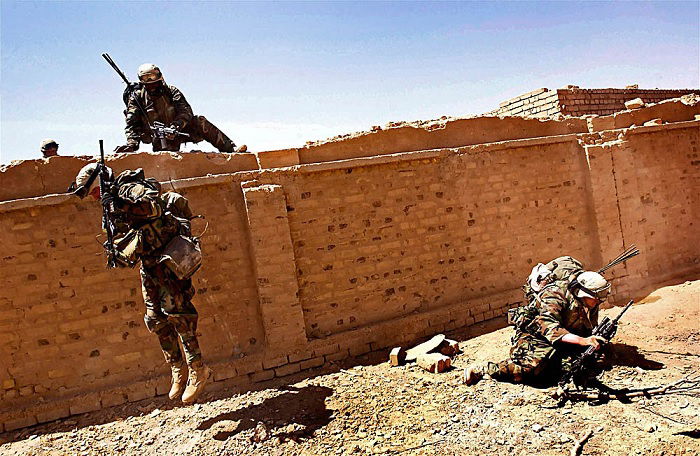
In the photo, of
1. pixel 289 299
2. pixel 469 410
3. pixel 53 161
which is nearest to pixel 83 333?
pixel 53 161

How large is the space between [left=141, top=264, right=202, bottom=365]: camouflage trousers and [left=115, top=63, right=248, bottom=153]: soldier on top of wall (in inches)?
106

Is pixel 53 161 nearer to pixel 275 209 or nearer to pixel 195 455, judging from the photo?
pixel 275 209

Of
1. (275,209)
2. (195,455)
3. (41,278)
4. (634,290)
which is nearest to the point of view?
(195,455)

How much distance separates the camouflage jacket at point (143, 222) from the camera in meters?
4.26

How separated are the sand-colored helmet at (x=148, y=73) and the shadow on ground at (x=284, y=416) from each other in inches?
184

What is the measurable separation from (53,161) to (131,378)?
2651 mm

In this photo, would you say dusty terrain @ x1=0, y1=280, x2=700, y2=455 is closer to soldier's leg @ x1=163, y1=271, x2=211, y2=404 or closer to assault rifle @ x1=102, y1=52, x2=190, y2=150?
soldier's leg @ x1=163, y1=271, x2=211, y2=404

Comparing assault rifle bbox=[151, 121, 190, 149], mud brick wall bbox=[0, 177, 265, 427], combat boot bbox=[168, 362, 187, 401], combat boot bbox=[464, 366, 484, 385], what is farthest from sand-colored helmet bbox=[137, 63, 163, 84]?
combat boot bbox=[464, 366, 484, 385]

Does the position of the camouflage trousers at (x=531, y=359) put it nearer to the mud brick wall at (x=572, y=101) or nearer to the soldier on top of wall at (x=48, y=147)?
the mud brick wall at (x=572, y=101)

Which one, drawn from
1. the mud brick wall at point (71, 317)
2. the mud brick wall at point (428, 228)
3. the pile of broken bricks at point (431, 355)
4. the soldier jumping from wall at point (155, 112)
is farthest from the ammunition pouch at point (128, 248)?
the pile of broken bricks at point (431, 355)

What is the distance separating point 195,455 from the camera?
4.16m

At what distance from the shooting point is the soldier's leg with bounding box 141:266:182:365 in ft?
14.6

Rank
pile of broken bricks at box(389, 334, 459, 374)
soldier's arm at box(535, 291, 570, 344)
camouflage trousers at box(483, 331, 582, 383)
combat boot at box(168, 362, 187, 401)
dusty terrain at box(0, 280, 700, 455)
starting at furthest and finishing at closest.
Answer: pile of broken bricks at box(389, 334, 459, 374) < camouflage trousers at box(483, 331, 582, 383) < soldier's arm at box(535, 291, 570, 344) < combat boot at box(168, 362, 187, 401) < dusty terrain at box(0, 280, 700, 455)

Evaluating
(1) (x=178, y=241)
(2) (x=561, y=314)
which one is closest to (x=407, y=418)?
(2) (x=561, y=314)
